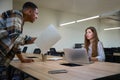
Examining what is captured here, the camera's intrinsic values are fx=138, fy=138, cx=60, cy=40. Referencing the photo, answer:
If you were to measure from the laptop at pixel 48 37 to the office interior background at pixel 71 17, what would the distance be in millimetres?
3795

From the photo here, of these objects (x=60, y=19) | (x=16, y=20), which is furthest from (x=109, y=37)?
(x=16, y=20)

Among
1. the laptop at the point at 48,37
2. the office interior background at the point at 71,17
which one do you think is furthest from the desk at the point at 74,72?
the office interior background at the point at 71,17

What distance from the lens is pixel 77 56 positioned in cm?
187

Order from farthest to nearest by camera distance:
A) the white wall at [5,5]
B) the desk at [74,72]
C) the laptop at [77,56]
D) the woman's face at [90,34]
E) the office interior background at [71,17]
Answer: the office interior background at [71,17]
the white wall at [5,5]
the woman's face at [90,34]
the laptop at [77,56]
the desk at [74,72]

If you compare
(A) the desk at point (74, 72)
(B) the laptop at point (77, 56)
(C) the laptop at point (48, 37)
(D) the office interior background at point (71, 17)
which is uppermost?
(D) the office interior background at point (71, 17)

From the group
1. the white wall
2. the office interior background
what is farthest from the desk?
the office interior background

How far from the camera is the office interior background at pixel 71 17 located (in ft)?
20.5

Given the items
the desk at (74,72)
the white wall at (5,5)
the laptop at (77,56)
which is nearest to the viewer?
the desk at (74,72)

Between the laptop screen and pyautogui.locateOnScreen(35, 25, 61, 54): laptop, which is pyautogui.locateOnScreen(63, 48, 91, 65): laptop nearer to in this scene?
the laptop screen

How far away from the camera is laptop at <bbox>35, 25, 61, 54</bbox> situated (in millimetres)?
1832

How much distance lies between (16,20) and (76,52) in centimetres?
92

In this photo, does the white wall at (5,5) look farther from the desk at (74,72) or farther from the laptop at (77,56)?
the desk at (74,72)

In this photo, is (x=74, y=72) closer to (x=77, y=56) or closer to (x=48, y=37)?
(x=77, y=56)

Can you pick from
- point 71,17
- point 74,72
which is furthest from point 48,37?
point 71,17
